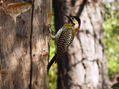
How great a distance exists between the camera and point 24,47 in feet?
7.54

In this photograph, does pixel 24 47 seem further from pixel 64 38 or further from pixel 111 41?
pixel 111 41

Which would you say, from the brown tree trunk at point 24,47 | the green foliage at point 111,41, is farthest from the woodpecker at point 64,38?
the green foliage at point 111,41

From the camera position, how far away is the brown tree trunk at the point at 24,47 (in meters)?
2.16

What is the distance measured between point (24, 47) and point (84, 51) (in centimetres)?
280

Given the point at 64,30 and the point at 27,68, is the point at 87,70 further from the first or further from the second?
the point at 27,68

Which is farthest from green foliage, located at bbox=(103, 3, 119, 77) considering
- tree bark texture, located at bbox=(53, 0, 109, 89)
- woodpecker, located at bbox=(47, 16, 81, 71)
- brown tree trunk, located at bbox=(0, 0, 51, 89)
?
brown tree trunk, located at bbox=(0, 0, 51, 89)

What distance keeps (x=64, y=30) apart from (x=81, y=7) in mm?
1141

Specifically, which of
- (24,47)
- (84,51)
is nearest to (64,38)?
(84,51)

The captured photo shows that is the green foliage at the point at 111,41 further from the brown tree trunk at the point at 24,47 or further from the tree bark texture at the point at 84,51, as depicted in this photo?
the brown tree trunk at the point at 24,47

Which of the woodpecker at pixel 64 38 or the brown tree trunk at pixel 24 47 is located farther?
the woodpecker at pixel 64 38

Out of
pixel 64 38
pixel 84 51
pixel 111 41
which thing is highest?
pixel 64 38

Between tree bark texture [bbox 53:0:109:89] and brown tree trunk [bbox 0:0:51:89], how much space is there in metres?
2.43

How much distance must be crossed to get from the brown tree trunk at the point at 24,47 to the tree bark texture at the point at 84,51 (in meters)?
2.43

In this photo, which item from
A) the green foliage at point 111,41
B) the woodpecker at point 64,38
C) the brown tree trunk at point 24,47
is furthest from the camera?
the green foliage at point 111,41
